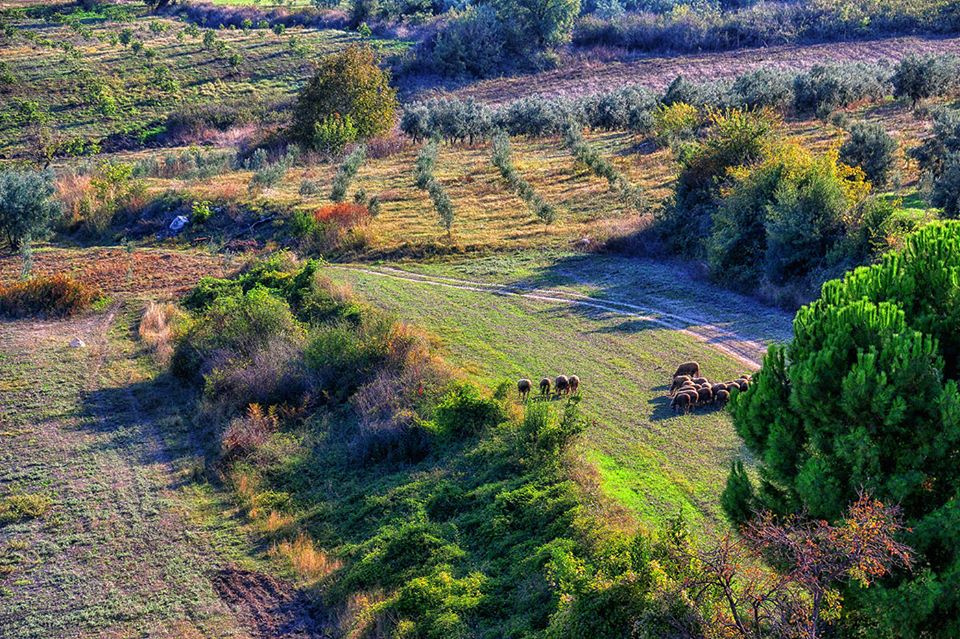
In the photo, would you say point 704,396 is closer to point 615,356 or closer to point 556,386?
point 556,386

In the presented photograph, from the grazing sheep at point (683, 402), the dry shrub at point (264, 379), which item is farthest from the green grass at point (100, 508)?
the grazing sheep at point (683, 402)

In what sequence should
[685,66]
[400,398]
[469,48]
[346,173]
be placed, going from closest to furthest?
[400,398] < [346,173] < [685,66] < [469,48]

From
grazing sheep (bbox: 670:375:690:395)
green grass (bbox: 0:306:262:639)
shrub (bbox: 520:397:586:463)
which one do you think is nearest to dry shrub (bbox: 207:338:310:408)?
green grass (bbox: 0:306:262:639)

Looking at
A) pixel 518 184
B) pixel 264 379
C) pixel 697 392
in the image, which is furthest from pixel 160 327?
pixel 518 184

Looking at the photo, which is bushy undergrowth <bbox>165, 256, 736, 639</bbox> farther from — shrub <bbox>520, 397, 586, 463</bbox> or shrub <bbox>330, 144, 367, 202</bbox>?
shrub <bbox>330, 144, 367, 202</bbox>

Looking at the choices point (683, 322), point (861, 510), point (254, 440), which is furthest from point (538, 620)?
point (683, 322)

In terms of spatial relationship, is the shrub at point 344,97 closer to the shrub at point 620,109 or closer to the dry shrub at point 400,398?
the shrub at point 620,109
